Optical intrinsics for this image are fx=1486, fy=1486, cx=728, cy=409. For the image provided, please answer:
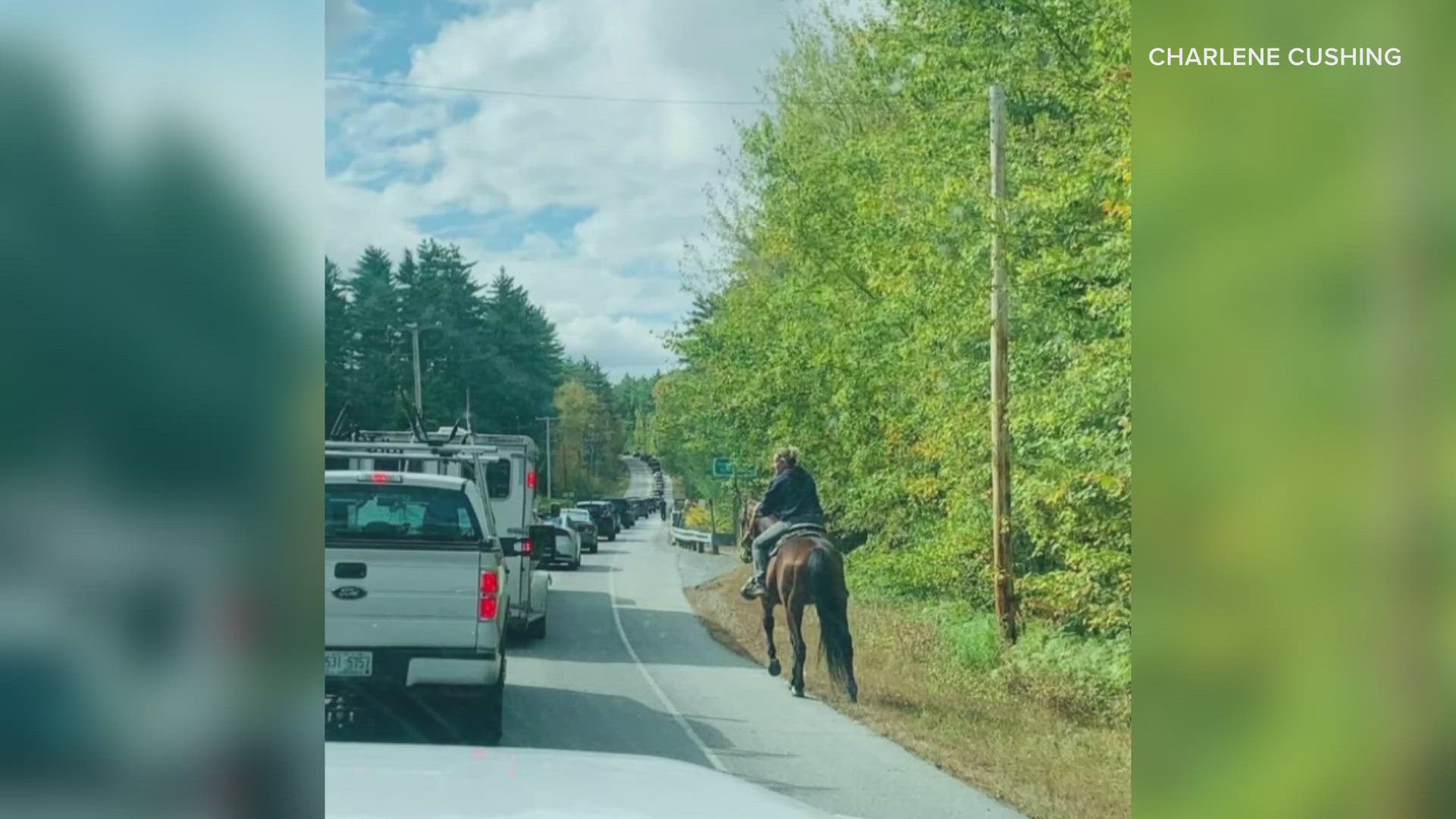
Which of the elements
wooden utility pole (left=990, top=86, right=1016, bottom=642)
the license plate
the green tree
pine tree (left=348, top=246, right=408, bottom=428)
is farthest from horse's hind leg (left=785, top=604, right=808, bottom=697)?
pine tree (left=348, top=246, right=408, bottom=428)

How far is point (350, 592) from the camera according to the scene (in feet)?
15.5

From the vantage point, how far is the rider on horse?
4688 millimetres

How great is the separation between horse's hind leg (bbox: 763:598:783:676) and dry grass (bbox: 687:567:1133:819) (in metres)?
0.03

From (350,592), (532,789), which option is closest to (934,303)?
(350,592)

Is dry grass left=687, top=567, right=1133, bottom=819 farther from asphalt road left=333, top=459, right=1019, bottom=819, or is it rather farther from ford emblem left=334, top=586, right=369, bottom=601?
ford emblem left=334, top=586, right=369, bottom=601

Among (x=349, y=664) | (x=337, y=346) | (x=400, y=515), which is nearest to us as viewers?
(x=337, y=346)

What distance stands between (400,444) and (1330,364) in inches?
117

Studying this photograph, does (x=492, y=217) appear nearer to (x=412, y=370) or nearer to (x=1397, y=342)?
(x=412, y=370)

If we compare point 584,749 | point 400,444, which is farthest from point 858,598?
point 400,444

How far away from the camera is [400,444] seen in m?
4.79

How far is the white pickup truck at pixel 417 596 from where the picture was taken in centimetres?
466

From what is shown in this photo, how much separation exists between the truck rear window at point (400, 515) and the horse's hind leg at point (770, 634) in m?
1.01

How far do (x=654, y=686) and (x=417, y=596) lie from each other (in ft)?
2.75

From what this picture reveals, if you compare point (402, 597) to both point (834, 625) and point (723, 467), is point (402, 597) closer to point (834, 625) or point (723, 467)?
point (723, 467)
